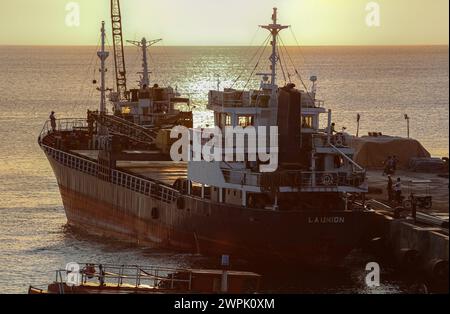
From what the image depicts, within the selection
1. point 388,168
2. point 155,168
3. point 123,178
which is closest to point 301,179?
point 123,178

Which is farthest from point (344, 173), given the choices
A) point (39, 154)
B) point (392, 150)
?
point (39, 154)

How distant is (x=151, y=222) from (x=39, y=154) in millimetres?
52131

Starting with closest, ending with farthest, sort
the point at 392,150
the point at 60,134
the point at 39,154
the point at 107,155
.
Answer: the point at 107,155, the point at 392,150, the point at 60,134, the point at 39,154

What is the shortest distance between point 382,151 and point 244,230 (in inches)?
1060

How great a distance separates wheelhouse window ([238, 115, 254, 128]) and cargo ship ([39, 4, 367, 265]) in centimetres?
5

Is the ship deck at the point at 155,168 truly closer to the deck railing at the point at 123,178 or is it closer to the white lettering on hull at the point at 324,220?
the deck railing at the point at 123,178

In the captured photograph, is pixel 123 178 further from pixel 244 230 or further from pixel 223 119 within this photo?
pixel 244 230

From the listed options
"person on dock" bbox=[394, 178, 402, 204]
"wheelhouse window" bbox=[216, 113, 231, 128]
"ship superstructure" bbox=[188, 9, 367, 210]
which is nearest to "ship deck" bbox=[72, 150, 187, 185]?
"wheelhouse window" bbox=[216, 113, 231, 128]

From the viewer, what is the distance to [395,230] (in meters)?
62.1

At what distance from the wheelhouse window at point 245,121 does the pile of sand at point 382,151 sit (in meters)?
20.8

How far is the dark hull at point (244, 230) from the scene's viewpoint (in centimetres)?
6016

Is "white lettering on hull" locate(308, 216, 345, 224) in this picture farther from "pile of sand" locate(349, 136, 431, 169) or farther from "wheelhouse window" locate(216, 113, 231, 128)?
"pile of sand" locate(349, 136, 431, 169)

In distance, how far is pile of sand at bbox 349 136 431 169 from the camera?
8575 centimetres
